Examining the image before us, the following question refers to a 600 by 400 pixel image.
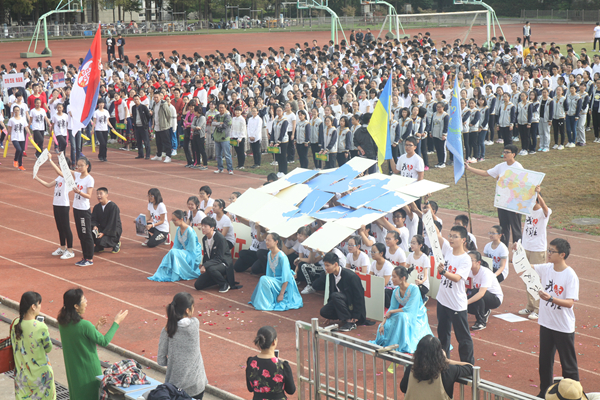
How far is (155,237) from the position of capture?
531 inches

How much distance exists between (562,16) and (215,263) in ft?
230

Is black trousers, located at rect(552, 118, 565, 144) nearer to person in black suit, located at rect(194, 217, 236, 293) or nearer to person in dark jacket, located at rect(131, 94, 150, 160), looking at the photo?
person in dark jacket, located at rect(131, 94, 150, 160)

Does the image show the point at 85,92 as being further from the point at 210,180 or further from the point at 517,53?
the point at 517,53

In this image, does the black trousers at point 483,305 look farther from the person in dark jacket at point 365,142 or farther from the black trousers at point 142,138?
the black trousers at point 142,138

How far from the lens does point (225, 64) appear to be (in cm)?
3008

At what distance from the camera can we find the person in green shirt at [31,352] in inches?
256

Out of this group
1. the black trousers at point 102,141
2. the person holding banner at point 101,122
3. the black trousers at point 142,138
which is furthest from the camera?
the black trousers at point 142,138

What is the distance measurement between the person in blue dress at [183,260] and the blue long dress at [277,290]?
183 centimetres

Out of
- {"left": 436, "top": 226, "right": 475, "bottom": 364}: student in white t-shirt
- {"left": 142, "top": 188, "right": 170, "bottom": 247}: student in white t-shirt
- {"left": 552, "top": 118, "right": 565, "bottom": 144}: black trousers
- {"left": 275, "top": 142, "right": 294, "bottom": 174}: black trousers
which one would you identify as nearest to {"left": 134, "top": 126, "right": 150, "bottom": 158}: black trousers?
{"left": 275, "top": 142, "right": 294, "bottom": 174}: black trousers

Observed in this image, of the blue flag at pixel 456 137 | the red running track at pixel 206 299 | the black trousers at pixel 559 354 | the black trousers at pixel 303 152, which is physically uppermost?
the blue flag at pixel 456 137

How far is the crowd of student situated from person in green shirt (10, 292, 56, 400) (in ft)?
0.29

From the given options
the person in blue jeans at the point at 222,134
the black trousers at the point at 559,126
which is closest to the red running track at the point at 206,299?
the person in blue jeans at the point at 222,134

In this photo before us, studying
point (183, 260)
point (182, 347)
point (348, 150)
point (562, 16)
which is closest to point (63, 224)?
point (183, 260)

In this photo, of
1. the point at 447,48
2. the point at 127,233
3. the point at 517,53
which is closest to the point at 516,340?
the point at 127,233
